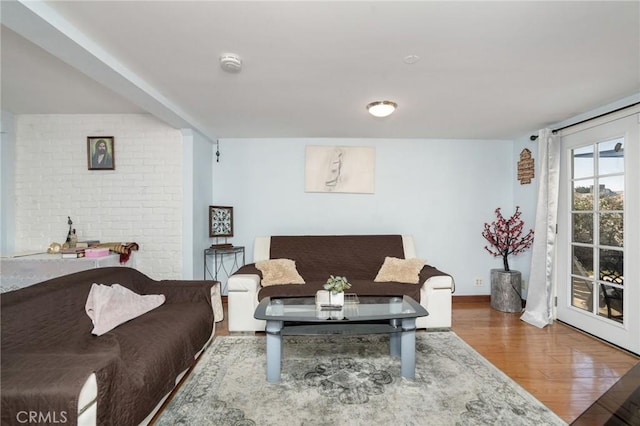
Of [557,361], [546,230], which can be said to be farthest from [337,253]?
[546,230]

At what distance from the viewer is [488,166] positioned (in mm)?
4027

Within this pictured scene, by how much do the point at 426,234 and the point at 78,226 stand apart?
4.15 m

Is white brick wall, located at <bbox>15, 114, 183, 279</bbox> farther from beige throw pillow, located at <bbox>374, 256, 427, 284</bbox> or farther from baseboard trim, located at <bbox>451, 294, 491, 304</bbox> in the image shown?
baseboard trim, located at <bbox>451, 294, 491, 304</bbox>

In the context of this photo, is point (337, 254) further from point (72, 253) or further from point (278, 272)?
point (72, 253)

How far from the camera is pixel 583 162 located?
9.83 ft

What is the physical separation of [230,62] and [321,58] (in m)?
0.58

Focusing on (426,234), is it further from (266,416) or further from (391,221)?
(266,416)

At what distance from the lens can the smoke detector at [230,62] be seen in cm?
189

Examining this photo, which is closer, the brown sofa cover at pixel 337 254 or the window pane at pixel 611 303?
the window pane at pixel 611 303

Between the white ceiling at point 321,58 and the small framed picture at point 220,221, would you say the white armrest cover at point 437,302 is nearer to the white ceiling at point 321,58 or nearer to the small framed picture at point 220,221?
the white ceiling at point 321,58

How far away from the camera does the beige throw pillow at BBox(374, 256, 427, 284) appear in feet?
10.1

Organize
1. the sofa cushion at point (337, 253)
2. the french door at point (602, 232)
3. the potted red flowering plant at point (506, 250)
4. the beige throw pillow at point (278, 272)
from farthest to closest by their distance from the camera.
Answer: the potted red flowering plant at point (506, 250), the sofa cushion at point (337, 253), the beige throw pillow at point (278, 272), the french door at point (602, 232)

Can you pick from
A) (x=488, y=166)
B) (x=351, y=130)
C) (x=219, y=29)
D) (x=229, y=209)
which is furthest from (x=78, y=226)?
(x=488, y=166)

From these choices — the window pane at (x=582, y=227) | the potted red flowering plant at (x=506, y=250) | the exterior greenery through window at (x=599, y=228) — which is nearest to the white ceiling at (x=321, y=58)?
the exterior greenery through window at (x=599, y=228)
